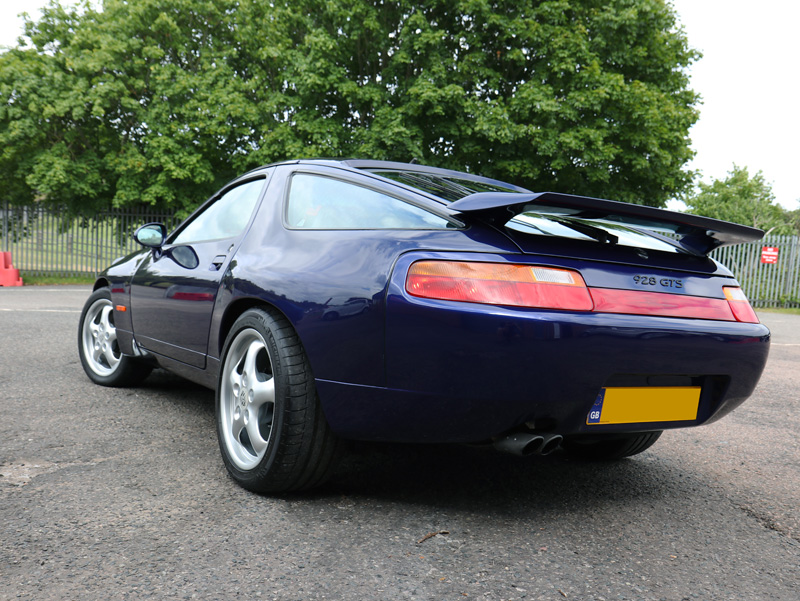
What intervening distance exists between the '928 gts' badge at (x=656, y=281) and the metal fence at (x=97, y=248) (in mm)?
17963

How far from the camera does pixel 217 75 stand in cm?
1895

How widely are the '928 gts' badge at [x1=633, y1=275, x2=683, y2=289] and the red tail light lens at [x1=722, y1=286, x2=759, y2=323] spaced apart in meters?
0.25

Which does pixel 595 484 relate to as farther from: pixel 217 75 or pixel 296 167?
pixel 217 75

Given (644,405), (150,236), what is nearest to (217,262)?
(150,236)

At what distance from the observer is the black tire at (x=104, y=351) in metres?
4.24

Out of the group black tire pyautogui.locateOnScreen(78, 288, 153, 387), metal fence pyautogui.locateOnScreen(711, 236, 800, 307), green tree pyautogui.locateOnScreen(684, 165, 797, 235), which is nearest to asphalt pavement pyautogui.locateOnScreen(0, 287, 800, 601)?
black tire pyautogui.locateOnScreen(78, 288, 153, 387)

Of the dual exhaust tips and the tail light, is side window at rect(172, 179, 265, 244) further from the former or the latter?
the dual exhaust tips

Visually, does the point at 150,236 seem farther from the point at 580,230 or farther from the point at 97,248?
the point at 97,248

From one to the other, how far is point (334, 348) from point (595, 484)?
4.39 ft

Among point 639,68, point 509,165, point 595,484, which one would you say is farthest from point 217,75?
point 595,484

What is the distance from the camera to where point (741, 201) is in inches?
2181

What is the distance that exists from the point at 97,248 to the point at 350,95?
879 centimetres

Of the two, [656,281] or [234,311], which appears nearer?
[656,281]

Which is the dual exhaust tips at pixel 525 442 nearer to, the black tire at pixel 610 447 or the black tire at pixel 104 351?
the black tire at pixel 610 447
